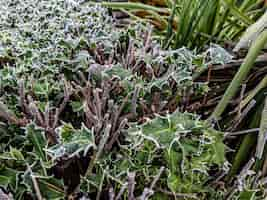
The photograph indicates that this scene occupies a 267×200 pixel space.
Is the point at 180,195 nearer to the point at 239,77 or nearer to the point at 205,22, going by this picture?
the point at 239,77

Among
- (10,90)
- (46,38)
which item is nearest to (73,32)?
(46,38)

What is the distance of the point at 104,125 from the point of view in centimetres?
97

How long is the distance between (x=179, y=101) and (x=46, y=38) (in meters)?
0.47

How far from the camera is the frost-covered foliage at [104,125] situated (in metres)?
0.91

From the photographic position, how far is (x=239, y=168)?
3.72 feet

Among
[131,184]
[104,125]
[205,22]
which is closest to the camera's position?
[131,184]

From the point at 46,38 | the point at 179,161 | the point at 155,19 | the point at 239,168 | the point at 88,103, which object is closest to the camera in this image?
the point at 179,161

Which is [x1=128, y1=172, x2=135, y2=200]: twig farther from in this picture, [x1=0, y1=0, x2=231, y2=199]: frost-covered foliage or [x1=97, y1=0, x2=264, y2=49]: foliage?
[x1=97, y1=0, x2=264, y2=49]: foliage

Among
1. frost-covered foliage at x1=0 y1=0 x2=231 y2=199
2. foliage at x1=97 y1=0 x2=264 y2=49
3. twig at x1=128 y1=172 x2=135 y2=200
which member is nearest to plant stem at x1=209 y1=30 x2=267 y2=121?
frost-covered foliage at x1=0 y1=0 x2=231 y2=199

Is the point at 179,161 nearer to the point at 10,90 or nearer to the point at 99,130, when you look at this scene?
the point at 99,130

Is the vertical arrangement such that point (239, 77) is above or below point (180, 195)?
above

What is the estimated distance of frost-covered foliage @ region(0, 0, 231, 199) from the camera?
91 cm

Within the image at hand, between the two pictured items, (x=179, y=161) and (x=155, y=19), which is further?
(x=155, y=19)

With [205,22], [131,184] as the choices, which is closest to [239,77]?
[205,22]
